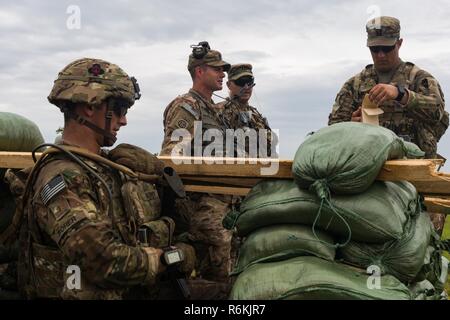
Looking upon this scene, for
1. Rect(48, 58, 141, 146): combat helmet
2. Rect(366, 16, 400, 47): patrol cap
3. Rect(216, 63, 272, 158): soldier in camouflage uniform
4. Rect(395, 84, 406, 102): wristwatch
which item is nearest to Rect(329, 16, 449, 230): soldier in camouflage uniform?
Rect(366, 16, 400, 47): patrol cap

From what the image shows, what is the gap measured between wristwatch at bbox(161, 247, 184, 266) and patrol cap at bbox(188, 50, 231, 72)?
3.19 m

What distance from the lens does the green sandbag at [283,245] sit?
8.98 ft

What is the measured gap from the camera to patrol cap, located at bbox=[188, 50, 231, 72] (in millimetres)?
5699

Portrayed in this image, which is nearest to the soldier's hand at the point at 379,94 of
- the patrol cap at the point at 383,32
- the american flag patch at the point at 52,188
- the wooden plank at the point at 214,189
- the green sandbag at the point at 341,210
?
the patrol cap at the point at 383,32

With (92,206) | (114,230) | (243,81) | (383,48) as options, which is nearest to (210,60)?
(243,81)

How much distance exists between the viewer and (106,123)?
2861 mm

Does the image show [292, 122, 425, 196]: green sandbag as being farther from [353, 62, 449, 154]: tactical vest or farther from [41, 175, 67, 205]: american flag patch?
[353, 62, 449, 154]: tactical vest

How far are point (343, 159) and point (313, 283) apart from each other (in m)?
0.56

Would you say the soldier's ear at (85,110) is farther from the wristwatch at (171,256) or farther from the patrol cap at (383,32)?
the patrol cap at (383,32)

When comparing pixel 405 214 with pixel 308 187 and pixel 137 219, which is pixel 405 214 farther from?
pixel 137 219

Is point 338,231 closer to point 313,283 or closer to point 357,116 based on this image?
point 313,283

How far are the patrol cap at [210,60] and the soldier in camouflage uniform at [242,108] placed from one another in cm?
42
